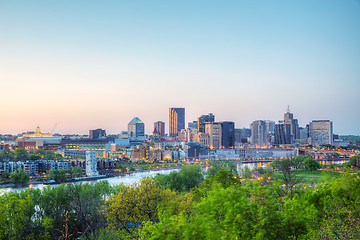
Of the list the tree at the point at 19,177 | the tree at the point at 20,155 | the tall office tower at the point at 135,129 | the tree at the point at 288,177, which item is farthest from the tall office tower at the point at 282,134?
the tree at the point at 19,177

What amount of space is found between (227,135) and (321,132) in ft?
141

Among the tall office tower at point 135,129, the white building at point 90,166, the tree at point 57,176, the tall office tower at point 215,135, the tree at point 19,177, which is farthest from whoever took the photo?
the tall office tower at point 135,129

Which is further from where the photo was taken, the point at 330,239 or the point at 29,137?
the point at 29,137

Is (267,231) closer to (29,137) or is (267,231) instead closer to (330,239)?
(330,239)

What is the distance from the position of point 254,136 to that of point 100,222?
4680 inches

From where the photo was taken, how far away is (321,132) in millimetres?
118562

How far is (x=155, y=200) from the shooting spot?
1089 cm

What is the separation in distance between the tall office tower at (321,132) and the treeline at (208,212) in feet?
384

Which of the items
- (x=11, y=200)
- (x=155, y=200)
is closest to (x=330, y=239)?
(x=155, y=200)

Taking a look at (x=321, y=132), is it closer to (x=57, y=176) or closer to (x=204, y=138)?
(x=204, y=138)

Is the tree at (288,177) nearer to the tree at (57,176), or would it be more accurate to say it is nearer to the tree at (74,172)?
the tree at (57,176)

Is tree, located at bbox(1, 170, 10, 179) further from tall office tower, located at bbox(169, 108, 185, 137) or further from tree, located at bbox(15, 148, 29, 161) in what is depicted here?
tall office tower, located at bbox(169, 108, 185, 137)

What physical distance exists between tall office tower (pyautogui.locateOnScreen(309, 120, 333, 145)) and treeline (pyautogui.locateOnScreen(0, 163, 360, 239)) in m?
117

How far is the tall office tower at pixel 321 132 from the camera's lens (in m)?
116
